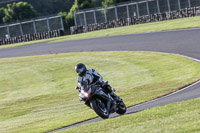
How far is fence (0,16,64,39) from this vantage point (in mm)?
53969

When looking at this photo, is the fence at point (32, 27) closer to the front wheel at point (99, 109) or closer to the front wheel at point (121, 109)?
the front wheel at point (121, 109)

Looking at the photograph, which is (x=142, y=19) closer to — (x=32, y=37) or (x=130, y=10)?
(x=130, y=10)

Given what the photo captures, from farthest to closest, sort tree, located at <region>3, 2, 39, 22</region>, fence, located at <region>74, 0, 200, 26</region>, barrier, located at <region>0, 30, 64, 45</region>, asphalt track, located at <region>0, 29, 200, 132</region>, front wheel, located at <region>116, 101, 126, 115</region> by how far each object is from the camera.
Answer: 1. tree, located at <region>3, 2, 39, 22</region>
2. barrier, located at <region>0, 30, 64, 45</region>
3. fence, located at <region>74, 0, 200, 26</region>
4. asphalt track, located at <region>0, 29, 200, 132</region>
5. front wheel, located at <region>116, 101, 126, 115</region>

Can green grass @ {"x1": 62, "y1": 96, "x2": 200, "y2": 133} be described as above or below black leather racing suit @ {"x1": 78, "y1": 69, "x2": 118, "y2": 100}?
below

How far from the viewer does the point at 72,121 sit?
38.8 feet

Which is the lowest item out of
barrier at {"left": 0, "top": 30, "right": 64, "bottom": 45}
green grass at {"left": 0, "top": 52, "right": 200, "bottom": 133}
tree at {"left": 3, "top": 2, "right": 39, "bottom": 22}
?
green grass at {"left": 0, "top": 52, "right": 200, "bottom": 133}

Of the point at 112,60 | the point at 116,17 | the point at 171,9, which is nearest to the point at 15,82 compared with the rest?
the point at 112,60

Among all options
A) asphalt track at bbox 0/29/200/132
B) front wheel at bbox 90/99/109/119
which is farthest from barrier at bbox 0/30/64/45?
front wheel at bbox 90/99/109/119

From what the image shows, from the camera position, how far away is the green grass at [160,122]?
7570 mm

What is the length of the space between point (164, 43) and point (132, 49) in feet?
6.56

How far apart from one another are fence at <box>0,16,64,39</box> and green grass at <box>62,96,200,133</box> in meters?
44.5

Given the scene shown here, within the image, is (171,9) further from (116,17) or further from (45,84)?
(45,84)

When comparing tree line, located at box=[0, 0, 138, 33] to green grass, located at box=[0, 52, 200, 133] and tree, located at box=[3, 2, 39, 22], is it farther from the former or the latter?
green grass, located at box=[0, 52, 200, 133]

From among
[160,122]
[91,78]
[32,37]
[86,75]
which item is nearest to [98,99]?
[91,78]
